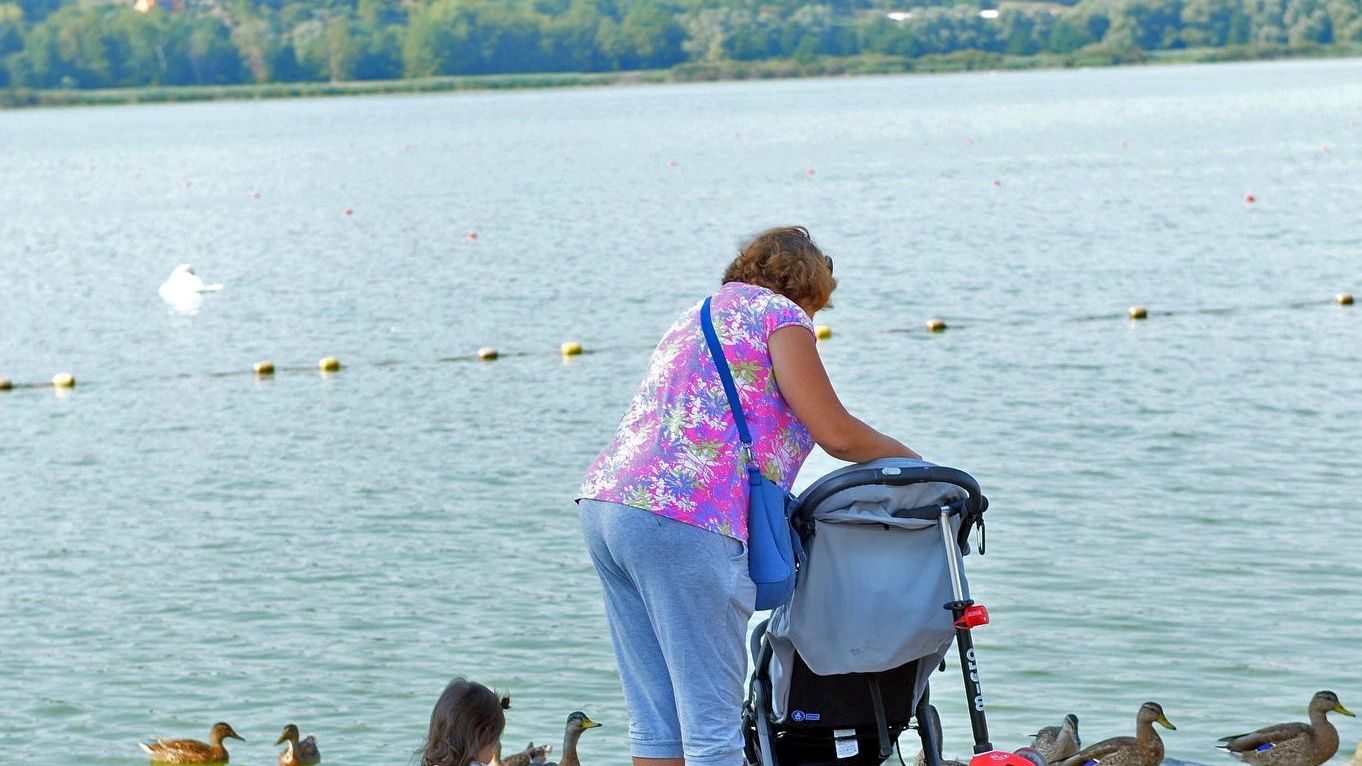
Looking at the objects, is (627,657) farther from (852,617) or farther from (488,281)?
(488,281)

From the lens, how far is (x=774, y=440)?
482cm

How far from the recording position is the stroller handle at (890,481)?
491 cm

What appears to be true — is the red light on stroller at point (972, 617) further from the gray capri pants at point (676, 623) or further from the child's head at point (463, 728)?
the child's head at point (463, 728)

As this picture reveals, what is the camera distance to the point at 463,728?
5453 millimetres

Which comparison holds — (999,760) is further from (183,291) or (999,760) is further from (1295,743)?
(183,291)

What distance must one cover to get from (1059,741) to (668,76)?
14671 centimetres

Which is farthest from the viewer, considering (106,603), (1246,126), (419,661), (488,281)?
(1246,126)

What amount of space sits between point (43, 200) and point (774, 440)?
5176 centimetres

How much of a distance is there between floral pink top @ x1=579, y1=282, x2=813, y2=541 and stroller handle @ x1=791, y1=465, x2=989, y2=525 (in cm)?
20

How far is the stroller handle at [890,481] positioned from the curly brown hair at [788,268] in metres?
0.46

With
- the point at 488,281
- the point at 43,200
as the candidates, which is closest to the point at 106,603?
the point at 488,281

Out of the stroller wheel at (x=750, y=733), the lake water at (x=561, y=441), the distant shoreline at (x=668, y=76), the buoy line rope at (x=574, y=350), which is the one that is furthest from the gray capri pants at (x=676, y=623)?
the distant shoreline at (x=668, y=76)

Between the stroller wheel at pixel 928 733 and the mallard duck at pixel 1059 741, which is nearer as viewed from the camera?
the stroller wheel at pixel 928 733

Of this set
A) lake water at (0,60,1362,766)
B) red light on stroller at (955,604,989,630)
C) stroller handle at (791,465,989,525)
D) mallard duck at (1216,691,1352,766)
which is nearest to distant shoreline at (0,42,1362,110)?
lake water at (0,60,1362,766)
